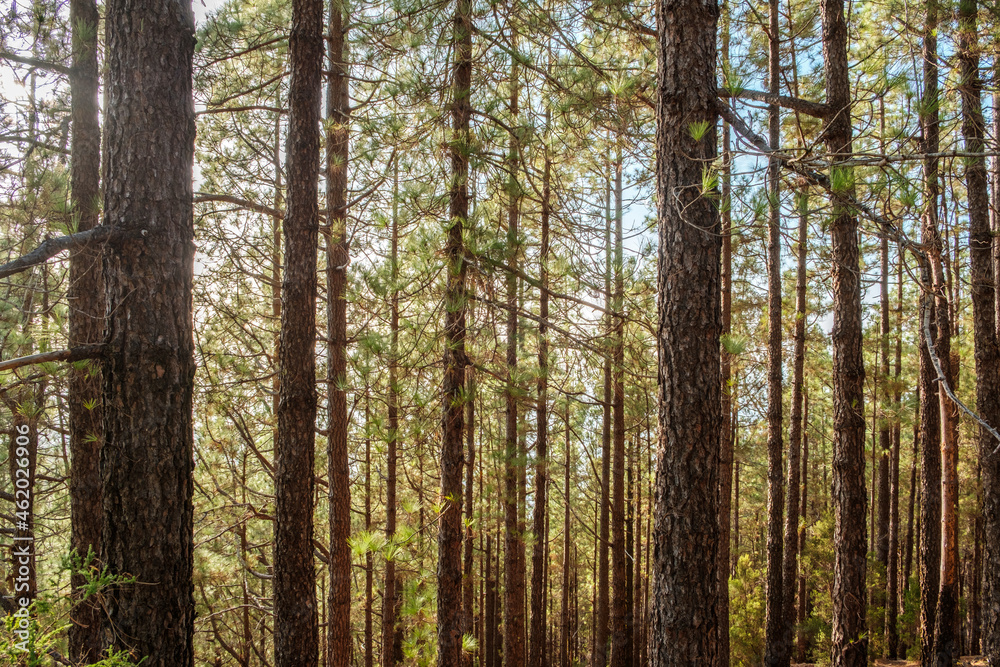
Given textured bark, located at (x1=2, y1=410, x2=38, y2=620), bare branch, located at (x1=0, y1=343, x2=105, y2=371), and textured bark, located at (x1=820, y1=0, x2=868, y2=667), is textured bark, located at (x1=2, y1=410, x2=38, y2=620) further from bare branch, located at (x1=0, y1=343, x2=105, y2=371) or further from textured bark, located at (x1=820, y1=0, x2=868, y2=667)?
textured bark, located at (x1=820, y1=0, x2=868, y2=667)

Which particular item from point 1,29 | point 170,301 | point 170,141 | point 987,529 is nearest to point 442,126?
point 170,141

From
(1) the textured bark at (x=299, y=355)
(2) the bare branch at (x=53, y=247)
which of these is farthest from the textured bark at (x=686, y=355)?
(2) the bare branch at (x=53, y=247)

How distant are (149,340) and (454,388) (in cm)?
227

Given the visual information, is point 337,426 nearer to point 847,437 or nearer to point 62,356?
point 62,356

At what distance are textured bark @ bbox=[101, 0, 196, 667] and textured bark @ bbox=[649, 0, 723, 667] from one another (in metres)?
2.48

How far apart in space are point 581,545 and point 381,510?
35.9 feet

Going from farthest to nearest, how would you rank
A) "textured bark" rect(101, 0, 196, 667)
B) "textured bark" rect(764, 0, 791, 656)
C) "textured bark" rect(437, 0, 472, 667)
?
1. "textured bark" rect(764, 0, 791, 656)
2. "textured bark" rect(437, 0, 472, 667)
3. "textured bark" rect(101, 0, 196, 667)

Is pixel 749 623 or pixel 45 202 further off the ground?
pixel 45 202

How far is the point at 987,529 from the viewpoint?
251 inches

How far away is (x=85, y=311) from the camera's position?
436 centimetres

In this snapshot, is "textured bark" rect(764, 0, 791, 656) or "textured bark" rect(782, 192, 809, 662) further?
"textured bark" rect(782, 192, 809, 662)

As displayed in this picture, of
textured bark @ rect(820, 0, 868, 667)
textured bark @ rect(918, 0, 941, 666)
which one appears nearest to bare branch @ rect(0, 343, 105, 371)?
textured bark @ rect(820, 0, 868, 667)

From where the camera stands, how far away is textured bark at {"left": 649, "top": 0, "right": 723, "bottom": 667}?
2.90m

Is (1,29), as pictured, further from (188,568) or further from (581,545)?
(581,545)
